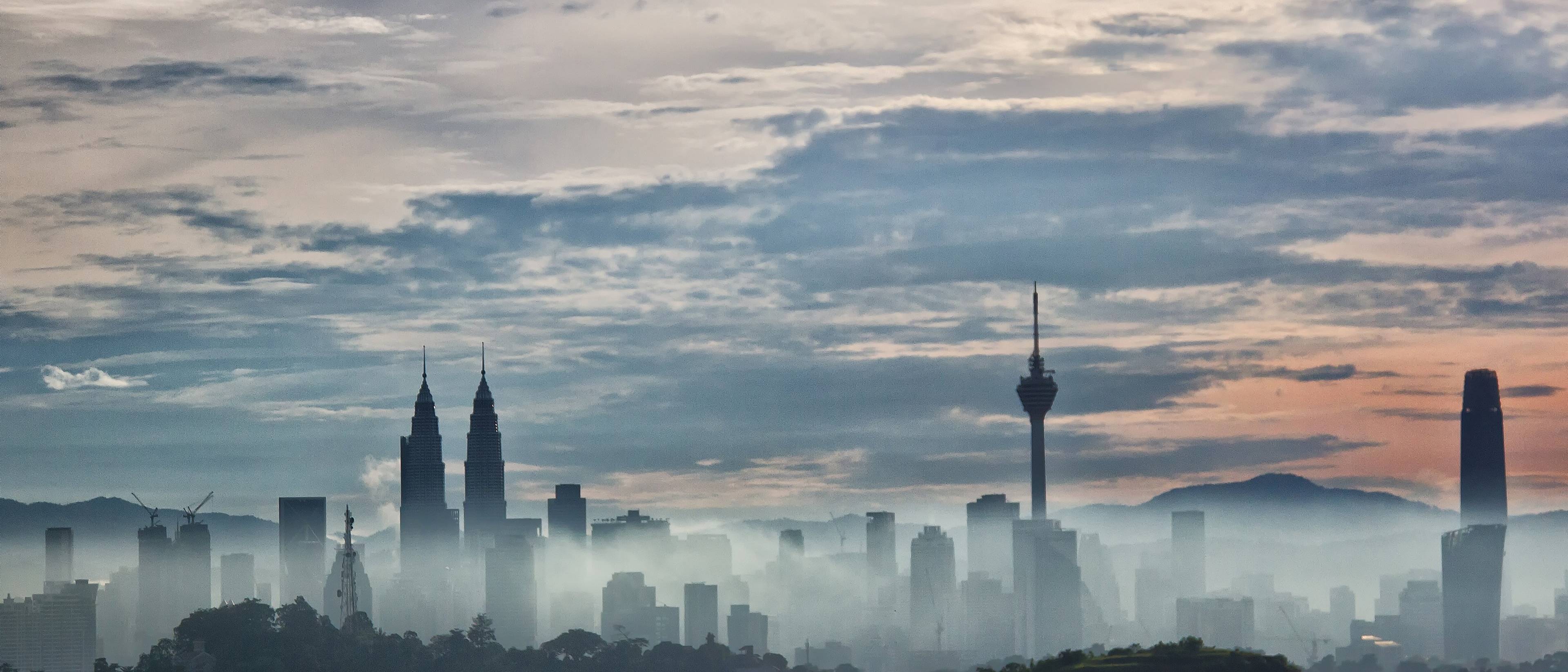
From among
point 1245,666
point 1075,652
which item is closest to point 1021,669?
point 1075,652

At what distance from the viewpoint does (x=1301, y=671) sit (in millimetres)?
132625

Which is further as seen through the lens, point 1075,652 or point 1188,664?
point 1075,652

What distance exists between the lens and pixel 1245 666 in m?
123

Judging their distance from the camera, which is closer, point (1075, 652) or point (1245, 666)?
point (1245, 666)

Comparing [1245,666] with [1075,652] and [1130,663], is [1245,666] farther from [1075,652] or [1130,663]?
[1075,652]

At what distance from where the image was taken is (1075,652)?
137125 millimetres

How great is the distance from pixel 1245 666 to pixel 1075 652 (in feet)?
55.0

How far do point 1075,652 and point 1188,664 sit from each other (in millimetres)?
11880

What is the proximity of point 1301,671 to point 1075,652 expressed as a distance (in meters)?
15.4

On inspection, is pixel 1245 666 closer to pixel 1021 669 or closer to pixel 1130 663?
pixel 1130 663

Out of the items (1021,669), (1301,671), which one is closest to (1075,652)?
(1021,669)

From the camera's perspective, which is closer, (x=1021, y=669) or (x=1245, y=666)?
(x=1245, y=666)

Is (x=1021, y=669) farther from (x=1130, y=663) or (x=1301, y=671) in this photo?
(x=1301, y=671)

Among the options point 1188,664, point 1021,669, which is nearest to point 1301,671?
point 1188,664
